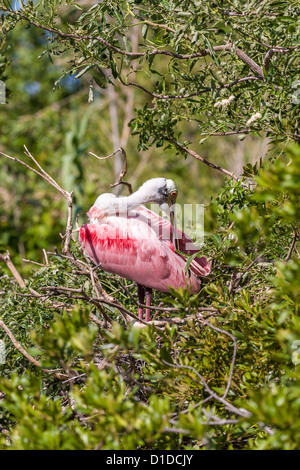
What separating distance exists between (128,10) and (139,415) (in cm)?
181

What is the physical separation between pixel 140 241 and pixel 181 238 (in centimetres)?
28

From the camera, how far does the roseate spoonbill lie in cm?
337

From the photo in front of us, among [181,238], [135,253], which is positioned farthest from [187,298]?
[135,253]

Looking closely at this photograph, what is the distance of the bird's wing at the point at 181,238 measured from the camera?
3080 millimetres

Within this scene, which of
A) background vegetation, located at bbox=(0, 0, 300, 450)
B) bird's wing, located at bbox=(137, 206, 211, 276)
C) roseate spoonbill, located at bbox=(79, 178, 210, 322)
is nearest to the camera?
background vegetation, located at bbox=(0, 0, 300, 450)

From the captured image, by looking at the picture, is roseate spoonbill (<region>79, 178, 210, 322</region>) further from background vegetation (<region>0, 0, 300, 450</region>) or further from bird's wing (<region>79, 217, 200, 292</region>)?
background vegetation (<region>0, 0, 300, 450</region>)

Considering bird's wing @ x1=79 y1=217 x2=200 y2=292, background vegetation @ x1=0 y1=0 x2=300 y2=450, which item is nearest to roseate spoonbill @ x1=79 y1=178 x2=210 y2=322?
bird's wing @ x1=79 y1=217 x2=200 y2=292

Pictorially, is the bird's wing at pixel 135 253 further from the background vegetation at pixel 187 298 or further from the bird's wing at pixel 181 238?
the background vegetation at pixel 187 298

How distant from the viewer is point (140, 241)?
347 centimetres

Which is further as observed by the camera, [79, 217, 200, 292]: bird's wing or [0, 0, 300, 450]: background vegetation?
[79, 217, 200, 292]: bird's wing

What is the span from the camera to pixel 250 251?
8.55ft

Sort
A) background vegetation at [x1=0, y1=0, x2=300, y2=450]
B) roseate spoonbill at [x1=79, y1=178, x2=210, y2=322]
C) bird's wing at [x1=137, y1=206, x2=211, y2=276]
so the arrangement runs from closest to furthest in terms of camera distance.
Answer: background vegetation at [x1=0, y1=0, x2=300, y2=450]
bird's wing at [x1=137, y1=206, x2=211, y2=276]
roseate spoonbill at [x1=79, y1=178, x2=210, y2=322]

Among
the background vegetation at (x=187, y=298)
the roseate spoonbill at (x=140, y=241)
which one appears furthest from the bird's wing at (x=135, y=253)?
the background vegetation at (x=187, y=298)

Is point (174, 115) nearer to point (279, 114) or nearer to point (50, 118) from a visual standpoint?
point (279, 114)
